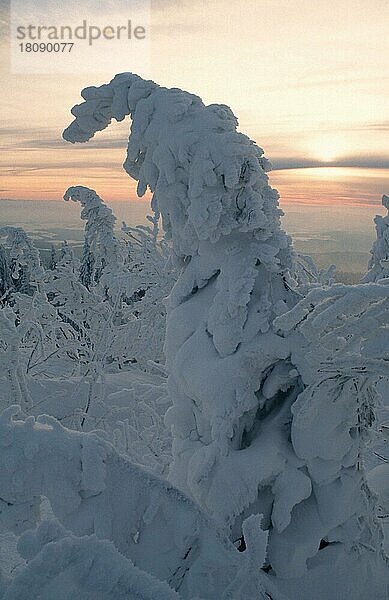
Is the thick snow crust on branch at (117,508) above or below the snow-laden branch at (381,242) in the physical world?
below

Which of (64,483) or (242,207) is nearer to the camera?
(64,483)

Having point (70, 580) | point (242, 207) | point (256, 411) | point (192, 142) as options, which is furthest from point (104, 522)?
point (192, 142)

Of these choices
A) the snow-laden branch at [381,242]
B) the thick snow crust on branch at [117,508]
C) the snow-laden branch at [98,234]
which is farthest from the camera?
the snow-laden branch at [98,234]

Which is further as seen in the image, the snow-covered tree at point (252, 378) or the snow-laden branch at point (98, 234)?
the snow-laden branch at point (98, 234)

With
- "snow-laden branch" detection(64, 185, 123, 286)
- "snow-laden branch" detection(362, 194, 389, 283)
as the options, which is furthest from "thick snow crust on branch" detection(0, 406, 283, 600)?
"snow-laden branch" detection(64, 185, 123, 286)

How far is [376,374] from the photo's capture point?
298 centimetres

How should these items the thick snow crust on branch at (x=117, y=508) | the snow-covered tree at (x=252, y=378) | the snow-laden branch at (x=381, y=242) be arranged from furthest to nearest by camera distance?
the snow-laden branch at (x=381, y=242)
the snow-covered tree at (x=252, y=378)
the thick snow crust on branch at (x=117, y=508)

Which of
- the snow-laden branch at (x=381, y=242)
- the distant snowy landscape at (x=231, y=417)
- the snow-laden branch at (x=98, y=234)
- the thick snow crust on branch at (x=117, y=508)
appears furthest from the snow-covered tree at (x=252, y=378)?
the snow-laden branch at (x=98, y=234)

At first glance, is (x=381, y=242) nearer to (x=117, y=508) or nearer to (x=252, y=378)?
(x=252, y=378)

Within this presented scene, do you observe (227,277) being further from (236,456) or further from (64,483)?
(64,483)

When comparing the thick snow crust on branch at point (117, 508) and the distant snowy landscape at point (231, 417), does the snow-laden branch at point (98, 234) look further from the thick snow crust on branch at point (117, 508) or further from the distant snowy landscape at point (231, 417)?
the thick snow crust on branch at point (117, 508)

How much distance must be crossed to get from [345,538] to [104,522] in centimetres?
164

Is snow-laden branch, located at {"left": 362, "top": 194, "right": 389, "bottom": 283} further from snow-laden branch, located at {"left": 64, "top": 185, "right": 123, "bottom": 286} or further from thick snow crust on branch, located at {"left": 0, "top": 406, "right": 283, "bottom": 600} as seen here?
snow-laden branch, located at {"left": 64, "top": 185, "right": 123, "bottom": 286}

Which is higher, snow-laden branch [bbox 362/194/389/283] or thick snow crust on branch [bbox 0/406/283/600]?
snow-laden branch [bbox 362/194/389/283]
